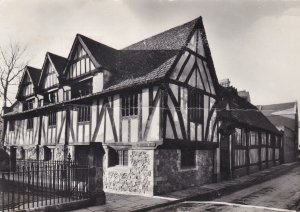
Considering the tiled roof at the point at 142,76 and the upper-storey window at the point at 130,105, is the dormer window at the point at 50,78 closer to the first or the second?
the tiled roof at the point at 142,76

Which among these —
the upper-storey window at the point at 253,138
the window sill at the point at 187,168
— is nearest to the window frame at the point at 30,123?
the window sill at the point at 187,168

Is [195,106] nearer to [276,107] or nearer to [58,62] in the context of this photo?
[58,62]

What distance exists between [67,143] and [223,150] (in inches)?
366

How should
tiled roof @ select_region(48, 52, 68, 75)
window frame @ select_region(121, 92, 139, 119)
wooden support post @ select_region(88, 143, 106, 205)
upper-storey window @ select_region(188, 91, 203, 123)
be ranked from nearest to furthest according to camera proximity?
wooden support post @ select_region(88, 143, 106, 205)
window frame @ select_region(121, 92, 139, 119)
upper-storey window @ select_region(188, 91, 203, 123)
tiled roof @ select_region(48, 52, 68, 75)

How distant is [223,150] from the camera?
16969 mm

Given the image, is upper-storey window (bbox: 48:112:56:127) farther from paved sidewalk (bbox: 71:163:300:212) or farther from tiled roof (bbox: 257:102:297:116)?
tiled roof (bbox: 257:102:297:116)

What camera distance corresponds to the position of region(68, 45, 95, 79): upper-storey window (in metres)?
15.1

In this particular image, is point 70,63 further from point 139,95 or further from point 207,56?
point 207,56

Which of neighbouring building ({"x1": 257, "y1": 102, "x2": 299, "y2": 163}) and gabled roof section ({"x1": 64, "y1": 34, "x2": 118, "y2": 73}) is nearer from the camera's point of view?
gabled roof section ({"x1": 64, "y1": 34, "x2": 118, "y2": 73})

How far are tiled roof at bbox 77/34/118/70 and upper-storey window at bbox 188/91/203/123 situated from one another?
4512mm

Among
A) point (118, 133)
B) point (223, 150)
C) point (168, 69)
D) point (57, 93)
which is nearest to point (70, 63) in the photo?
point (57, 93)

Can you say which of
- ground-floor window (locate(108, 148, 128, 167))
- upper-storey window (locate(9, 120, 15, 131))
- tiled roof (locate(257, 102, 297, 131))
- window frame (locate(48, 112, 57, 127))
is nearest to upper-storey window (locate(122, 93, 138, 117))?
ground-floor window (locate(108, 148, 128, 167))

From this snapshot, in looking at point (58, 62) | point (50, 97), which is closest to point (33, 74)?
point (50, 97)

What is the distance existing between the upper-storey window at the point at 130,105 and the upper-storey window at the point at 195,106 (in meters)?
2.67
